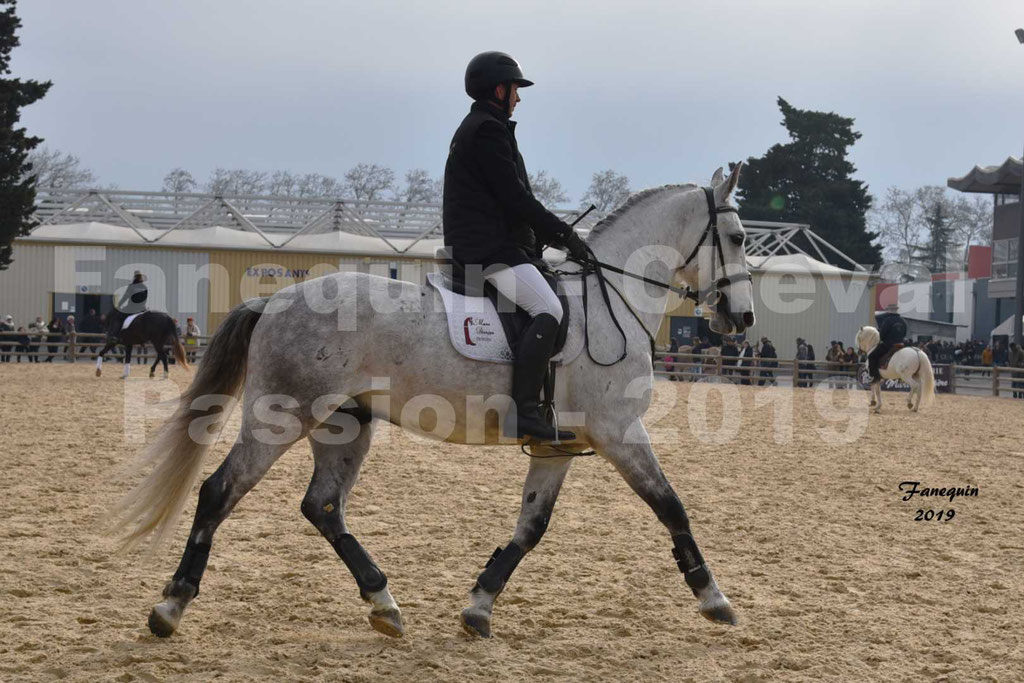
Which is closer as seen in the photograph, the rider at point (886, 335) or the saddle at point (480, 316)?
the saddle at point (480, 316)

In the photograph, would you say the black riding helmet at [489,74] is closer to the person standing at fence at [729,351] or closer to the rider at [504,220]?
the rider at [504,220]

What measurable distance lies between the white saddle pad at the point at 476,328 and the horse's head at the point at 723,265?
3.56 feet

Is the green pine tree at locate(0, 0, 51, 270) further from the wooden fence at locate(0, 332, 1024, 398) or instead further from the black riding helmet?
the black riding helmet

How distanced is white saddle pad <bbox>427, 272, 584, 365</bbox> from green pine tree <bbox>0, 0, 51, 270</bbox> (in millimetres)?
23603

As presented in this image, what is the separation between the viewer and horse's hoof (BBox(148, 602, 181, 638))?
4383 mm

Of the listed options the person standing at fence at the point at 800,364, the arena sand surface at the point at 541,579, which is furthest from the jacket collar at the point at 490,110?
the person standing at fence at the point at 800,364

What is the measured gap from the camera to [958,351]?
3778 cm

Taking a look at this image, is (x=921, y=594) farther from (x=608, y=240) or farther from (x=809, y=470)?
(x=809, y=470)

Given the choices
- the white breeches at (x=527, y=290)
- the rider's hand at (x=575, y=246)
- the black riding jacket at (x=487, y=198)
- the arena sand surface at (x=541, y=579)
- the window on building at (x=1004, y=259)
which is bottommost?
the arena sand surface at (x=541, y=579)

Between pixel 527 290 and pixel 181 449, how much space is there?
5.91 ft

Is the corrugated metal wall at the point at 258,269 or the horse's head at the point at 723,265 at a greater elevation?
the corrugated metal wall at the point at 258,269

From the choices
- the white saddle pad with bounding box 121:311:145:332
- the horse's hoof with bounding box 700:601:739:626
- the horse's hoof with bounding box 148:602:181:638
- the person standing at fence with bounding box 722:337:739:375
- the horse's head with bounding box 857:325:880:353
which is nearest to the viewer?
the horse's hoof with bounding box 148:602:181:638

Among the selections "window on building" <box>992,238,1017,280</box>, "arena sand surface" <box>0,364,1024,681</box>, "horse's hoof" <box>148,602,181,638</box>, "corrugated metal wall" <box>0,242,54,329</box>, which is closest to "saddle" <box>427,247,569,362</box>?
"arena sand surface" <box>0,364,1024,681</box>

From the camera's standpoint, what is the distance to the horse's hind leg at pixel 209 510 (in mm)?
4414
